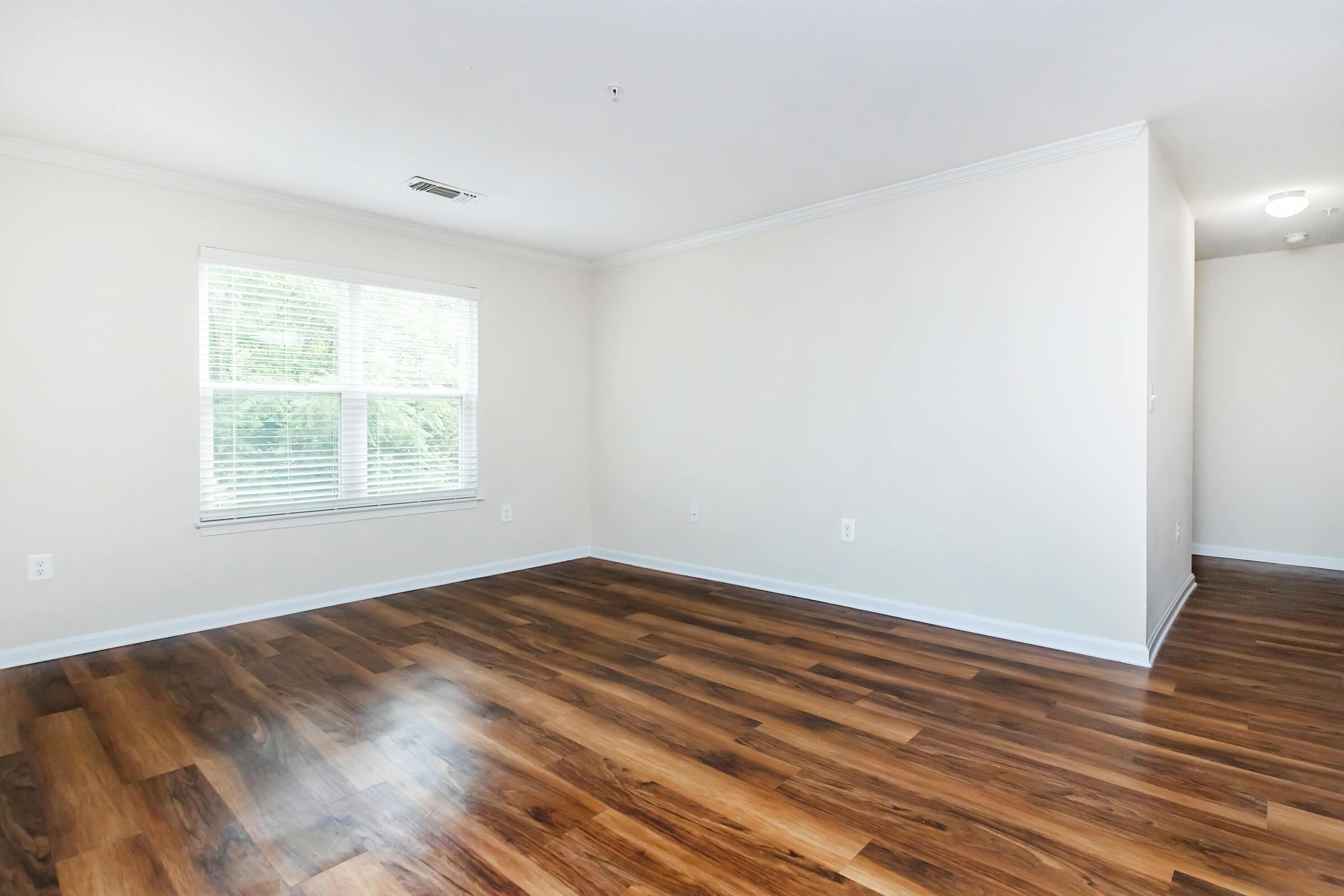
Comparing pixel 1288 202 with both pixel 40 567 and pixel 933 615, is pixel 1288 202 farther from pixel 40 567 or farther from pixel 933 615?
pixel 40 567

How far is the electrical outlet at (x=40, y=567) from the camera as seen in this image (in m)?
3.27

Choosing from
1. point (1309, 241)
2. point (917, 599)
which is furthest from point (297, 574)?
point (1309, 241)

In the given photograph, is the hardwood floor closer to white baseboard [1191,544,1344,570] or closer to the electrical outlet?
the electrical outlet

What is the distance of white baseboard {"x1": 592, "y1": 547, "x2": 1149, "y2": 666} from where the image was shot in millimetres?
3230

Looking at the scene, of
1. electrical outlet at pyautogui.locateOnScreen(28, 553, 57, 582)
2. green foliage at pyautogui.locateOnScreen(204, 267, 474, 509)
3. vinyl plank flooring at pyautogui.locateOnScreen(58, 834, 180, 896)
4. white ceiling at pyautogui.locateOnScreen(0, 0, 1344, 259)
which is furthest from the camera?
green foliage at pyautogui.locateOnScreen(204, 267, 474, 509)

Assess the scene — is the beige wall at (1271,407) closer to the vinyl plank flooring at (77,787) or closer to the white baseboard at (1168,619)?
the white baseboard at (1168,619)

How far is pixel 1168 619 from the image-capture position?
3762 millimetres

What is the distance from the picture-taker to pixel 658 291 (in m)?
5.22

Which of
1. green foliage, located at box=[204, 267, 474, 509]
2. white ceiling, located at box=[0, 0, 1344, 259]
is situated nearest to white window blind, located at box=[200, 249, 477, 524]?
green foliage, located at box=[204, 267, 474, 509]

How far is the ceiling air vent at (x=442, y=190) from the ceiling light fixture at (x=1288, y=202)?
14.9 ft

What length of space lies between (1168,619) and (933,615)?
4.06 feet

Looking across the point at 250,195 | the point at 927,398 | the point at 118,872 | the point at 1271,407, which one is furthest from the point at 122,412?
the point at 1271,407

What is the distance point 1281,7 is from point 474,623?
4.13 meters

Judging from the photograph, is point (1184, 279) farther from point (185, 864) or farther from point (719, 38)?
point (185, 864)
